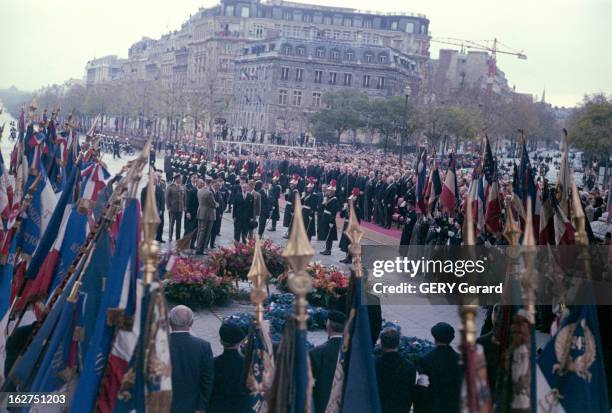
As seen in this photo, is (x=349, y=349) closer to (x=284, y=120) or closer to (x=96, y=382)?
(x=96, y=382)

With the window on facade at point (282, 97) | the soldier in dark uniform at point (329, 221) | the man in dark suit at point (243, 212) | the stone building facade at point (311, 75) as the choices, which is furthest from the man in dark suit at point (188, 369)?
the window on facade at point (282, 97)

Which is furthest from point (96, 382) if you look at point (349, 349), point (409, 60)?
point (409, 60)

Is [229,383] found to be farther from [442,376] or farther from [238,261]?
[238,261]

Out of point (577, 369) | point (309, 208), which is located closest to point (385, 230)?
point (309, 208)

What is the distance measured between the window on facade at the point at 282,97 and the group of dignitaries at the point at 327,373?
92.2 meters

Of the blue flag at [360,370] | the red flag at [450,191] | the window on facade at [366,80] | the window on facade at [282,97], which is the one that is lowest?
the blue flag at [360,370]

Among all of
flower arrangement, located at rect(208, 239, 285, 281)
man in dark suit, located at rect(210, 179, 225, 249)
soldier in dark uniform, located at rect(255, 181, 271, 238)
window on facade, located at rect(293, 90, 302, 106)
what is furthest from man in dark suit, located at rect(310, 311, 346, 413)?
window on facade, located at rect(293, 90, 302, 106)

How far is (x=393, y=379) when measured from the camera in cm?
736

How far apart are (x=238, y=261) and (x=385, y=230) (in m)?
11.6

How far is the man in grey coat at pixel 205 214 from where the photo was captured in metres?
19.6

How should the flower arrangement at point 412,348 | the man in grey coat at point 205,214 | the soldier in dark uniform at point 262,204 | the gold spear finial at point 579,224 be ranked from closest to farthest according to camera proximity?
the gold spear finial at point 579,224, the flower arrangement at point 412,348, the man in grey coat at point 205,214, the soldier in dark uniform at point 262,204

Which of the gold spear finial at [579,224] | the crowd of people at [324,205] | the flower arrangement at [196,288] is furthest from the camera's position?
the crowd of people at [324,205]

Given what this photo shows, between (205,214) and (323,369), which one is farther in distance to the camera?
(205,214)

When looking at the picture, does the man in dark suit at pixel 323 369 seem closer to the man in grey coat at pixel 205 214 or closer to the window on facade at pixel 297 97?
the man in grey coat at pixel 205 214
